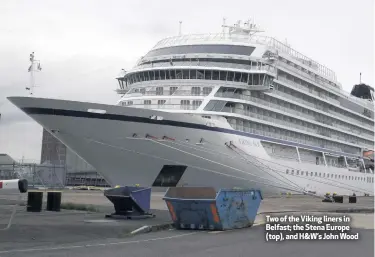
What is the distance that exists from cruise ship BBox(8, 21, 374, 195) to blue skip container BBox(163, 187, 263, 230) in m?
14.2

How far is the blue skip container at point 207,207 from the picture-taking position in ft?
39.0

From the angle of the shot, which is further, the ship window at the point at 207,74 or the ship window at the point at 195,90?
the ship window at the point at 207,74

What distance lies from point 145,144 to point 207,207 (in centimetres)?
1521

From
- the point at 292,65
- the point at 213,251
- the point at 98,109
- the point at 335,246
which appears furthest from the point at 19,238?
the point at 292,65

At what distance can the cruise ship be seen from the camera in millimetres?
26500

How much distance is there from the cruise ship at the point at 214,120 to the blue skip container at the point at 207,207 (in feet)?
46.5

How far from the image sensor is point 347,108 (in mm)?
49250

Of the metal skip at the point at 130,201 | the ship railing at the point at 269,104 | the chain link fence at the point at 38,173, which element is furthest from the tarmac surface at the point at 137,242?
the chain link fence at the point at 38,173

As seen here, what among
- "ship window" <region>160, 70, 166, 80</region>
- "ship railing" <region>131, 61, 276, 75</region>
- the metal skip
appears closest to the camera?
the metal skip

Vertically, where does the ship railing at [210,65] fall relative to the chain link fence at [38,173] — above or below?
above

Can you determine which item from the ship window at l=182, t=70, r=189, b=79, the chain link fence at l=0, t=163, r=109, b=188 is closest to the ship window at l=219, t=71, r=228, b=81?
the ship window at l=182, t=70, r=189, b=79

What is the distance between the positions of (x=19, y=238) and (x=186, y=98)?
824 inches

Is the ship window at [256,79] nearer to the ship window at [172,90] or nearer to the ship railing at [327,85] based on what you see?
the ship railing at [327,85]

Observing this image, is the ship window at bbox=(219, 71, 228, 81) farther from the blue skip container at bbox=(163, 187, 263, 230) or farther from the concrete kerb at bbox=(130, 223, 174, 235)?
the concrete kerb at bbox=(130, 223, 174, 235)
